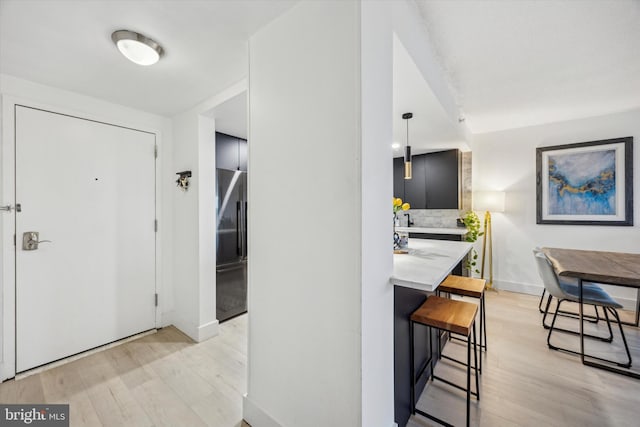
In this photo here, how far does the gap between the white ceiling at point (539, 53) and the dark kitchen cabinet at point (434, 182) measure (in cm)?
99

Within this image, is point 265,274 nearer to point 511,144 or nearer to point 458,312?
point 458,312

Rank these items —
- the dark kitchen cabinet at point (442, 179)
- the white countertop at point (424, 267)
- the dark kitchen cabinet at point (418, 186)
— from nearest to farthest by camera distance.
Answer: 1. the white countertop at point (424, 267)
2. the dark kitchen cabinet at point (442, 179)
3. the dark kitchen cabinet at point (418, 186)

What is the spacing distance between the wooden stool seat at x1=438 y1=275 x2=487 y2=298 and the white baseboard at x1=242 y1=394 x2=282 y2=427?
1.55 meters

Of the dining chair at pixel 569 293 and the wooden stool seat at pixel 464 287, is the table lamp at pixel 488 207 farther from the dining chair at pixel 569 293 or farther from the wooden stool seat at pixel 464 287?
the wooden stool seat at pixel 464 287

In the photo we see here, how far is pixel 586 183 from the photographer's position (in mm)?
3451

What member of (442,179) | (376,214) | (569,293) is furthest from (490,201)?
(376,214)

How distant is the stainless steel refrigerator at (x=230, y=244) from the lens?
112 inches

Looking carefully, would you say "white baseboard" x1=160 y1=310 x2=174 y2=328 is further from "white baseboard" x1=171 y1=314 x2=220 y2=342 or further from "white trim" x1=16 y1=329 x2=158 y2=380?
"white baseboard" x1=171 y1=314 x2=220 y2=342

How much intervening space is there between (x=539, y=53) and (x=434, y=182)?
91.5 inches

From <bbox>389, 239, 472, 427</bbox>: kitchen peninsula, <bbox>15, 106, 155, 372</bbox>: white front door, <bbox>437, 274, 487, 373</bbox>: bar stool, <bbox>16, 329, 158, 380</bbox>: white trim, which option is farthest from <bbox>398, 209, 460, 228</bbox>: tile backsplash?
<bbox>16, 329, 158, 380</bbox>: white trim

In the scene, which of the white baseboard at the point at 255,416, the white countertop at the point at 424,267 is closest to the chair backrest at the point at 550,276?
the white countertop at the point at 424,267

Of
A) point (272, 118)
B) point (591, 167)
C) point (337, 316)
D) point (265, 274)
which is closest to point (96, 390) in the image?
point (265, 274)

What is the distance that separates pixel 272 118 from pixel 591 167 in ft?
14.4

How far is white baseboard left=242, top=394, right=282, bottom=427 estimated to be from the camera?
4.71 ft
